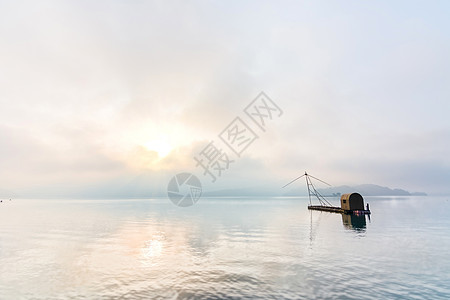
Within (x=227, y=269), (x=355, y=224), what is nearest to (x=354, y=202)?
(x=355, y=224)

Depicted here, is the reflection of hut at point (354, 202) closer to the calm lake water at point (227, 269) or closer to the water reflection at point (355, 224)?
the water reflection at point (355, 224)

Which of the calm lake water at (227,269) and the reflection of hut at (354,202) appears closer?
the calm lake water at (227,269)

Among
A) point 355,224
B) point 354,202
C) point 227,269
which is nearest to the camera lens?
point 227,269

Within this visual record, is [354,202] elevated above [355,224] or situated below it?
above

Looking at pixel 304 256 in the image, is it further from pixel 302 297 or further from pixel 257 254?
pixel 302 297

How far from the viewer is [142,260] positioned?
31188mm

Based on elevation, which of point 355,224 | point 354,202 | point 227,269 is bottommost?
point 227,269

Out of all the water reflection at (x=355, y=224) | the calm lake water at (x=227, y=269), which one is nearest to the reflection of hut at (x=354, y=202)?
the water reflection at (x=355, y=224)

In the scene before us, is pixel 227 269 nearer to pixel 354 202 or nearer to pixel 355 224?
pixel 355 224

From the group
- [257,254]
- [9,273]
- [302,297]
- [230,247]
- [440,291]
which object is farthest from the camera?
[230,247]

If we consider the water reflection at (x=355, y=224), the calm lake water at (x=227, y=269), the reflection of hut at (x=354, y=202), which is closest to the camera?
the calm lake water at (x=227, y=269)

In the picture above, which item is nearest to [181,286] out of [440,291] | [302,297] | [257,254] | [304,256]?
[302,297]

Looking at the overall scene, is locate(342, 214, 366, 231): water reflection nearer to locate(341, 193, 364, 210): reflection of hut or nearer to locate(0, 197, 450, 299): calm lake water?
locate(341, 193, 364, 210): reflection of hut

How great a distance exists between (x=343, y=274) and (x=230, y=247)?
1777 centimetres
